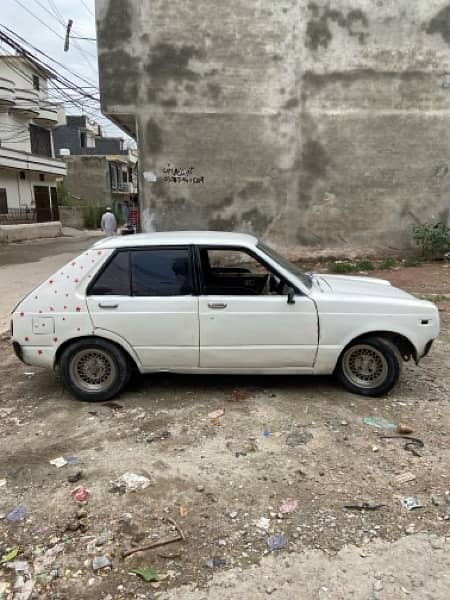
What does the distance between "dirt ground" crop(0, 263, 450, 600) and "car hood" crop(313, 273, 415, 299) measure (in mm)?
944

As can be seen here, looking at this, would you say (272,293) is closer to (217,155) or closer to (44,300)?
(44,300)

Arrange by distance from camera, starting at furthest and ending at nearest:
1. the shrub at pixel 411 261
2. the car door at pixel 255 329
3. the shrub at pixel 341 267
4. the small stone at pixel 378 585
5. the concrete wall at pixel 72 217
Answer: the concrete wall at pixel 72 217
the shrub at pixel 411 261
the shrub at pixel 341 267
the car door at pixel 255 329
the small stone at pixel 378 585

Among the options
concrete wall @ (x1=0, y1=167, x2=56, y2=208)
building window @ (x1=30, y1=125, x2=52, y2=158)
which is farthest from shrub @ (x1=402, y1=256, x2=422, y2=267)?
building window @ (x1=30, y1=125, x2=52, y2=158)

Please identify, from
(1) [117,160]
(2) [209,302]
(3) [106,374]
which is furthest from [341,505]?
(1) [117,160]

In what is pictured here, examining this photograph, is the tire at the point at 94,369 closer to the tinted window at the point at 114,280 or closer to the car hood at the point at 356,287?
the tinted window at the point at 114,280

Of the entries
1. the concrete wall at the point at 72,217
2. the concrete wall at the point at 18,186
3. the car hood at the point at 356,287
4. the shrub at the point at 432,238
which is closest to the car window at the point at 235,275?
the car hood at the point at 356,287

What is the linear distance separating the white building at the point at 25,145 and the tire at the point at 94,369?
24.0 meters

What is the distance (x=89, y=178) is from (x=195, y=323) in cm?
4543

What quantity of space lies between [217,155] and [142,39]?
3.22 m

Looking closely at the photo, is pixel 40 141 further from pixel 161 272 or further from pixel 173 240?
pixel 161 272

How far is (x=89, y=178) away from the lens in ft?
151

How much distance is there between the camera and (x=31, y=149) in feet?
102

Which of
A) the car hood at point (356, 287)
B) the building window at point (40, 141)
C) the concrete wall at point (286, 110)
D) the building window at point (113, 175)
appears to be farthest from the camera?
the building window at point (113, 175)

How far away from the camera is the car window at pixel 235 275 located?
4.34m
